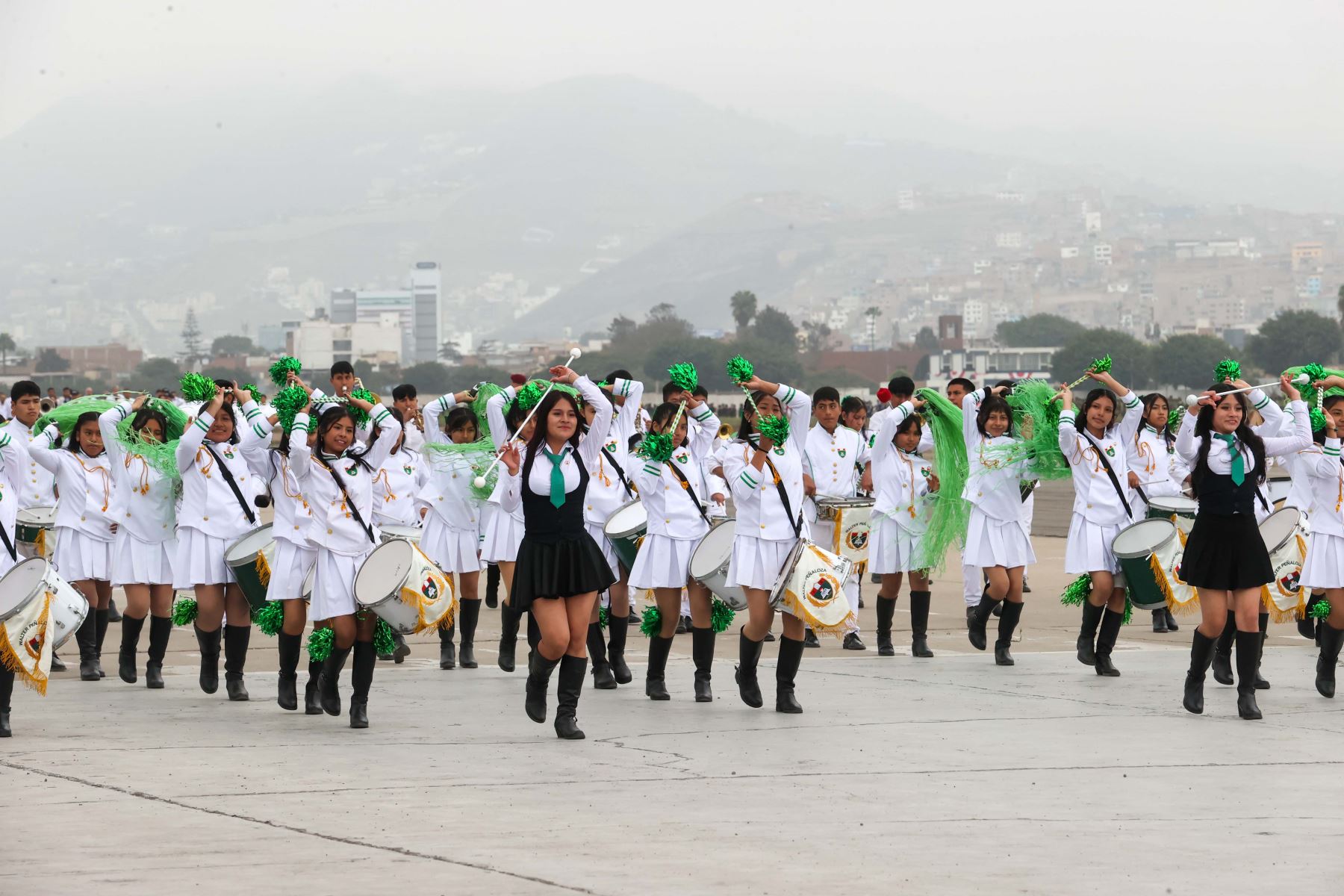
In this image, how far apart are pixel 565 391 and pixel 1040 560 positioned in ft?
41.4

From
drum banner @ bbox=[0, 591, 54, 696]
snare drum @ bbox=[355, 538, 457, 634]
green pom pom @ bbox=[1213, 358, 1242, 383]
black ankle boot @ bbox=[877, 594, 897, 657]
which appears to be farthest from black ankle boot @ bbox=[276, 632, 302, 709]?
green pom pom @ bbox=[1213, 358, 1242, 383]

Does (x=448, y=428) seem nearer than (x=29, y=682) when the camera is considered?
No

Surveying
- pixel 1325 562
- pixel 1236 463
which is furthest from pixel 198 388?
pixel 1325 562

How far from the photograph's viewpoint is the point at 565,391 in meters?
9.13

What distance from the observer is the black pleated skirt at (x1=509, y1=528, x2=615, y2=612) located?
29.2 feet

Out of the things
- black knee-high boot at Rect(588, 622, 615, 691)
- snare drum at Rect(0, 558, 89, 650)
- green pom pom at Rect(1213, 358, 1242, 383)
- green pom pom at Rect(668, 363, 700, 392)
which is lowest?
black knee-high boot at Rect(588, 622, 615, 691)

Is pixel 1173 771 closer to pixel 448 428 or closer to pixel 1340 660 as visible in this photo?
pixel 1340 660

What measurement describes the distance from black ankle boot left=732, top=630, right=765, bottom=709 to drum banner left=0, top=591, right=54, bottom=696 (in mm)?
3576

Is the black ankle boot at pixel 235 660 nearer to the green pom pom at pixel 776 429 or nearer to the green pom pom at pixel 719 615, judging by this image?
the green pom pom at pixel 719 615

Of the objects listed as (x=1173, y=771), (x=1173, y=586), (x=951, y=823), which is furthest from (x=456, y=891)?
(x=1173, y=586)

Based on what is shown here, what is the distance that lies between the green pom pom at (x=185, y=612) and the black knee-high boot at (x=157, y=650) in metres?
0.20

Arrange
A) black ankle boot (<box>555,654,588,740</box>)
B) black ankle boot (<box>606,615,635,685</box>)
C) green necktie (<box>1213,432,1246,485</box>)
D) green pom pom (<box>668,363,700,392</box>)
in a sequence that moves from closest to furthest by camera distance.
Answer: black ankle boot (<box>555,654,588,740</box>), green necktie (<box>1213,432,1246,485</box>), green pom pom (<box>668,363,700,392</box>), black ankle boot (<box>606,615,635,685</box>)

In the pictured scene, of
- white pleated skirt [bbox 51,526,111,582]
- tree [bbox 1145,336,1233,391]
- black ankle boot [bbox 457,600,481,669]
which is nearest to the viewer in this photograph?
white pleated skirt [bbox 51,526,111,582]

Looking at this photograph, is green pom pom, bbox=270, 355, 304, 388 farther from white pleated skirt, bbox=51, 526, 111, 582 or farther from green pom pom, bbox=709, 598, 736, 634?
green pom pom, bbox=709, 598, 736, 634
